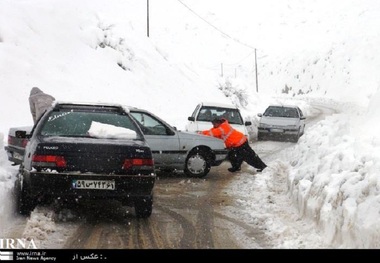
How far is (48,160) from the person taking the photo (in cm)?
643

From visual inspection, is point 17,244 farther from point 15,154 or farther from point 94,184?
point 15,154

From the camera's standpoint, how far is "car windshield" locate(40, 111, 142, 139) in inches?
275

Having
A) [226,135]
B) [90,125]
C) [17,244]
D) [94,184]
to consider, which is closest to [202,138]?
[226,135]

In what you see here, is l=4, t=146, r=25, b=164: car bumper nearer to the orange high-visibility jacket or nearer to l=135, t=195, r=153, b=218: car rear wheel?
l=135, t=195, r=153, b=218: car rear wheel

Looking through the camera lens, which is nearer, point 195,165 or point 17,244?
point 17,244

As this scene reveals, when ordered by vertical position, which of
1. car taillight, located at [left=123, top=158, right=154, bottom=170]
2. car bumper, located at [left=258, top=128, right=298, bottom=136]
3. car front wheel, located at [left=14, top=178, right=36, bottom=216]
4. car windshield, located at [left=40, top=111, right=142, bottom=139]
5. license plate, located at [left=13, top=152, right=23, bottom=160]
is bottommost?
car bumper, located at [left=258, top=128, right=298, bottom=136]

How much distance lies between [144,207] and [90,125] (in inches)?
56.0

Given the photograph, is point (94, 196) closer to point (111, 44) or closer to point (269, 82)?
point (111, 44)

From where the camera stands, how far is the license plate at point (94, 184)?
645 cm

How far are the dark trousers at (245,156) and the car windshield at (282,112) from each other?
9.19m

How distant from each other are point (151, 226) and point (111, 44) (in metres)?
23.9

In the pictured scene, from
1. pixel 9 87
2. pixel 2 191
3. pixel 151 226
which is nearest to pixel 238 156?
pixel 151 226

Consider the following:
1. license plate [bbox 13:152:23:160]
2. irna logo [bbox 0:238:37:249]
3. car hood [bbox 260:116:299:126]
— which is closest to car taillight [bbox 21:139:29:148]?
license plate [bbox 13:152:23:160]

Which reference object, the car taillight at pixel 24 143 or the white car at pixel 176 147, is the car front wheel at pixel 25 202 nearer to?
the car taillight at pixel 24 143
